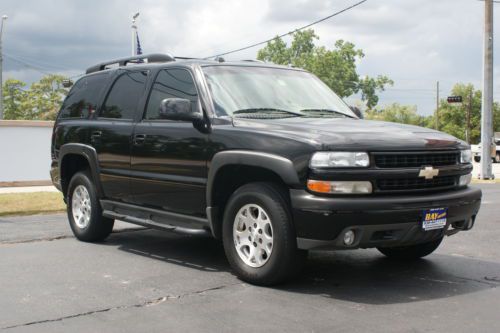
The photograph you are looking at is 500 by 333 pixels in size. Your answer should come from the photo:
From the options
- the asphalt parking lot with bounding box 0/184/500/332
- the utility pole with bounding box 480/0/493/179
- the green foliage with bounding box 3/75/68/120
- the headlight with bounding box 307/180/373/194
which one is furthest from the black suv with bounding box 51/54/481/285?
the green foliage with bounding box 3/75/68/120

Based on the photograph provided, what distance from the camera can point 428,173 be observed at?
5.23 meters

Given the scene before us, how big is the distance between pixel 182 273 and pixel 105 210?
1654 mm

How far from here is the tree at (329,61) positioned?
8225 cm

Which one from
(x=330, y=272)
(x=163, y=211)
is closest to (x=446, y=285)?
(x=330, y=272)

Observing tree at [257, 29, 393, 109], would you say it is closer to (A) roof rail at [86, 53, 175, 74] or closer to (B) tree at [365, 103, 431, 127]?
(B) tree at [365, 103, 431, 127]

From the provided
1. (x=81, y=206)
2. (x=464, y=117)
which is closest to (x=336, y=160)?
(x=81, y=206)

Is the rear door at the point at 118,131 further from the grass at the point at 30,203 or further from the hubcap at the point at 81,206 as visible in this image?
the grass at the point at 30,203

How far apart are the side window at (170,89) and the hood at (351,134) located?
752 mm

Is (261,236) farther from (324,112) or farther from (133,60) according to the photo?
(133,60)

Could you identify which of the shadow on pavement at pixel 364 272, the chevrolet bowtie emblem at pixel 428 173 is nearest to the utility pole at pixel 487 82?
the shadow on pavement at pixel 364 272

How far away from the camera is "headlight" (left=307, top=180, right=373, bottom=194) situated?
4.85 meters

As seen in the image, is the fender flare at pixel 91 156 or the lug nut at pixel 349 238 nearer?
the lug nut at pixel 349 238

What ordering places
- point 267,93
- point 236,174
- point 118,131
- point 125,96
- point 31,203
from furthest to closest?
1. point 31,203
2. point 125,96
3. point 118,131
4. point 267,93
5. point 236,174

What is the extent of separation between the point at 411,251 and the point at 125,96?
11.1 ft
